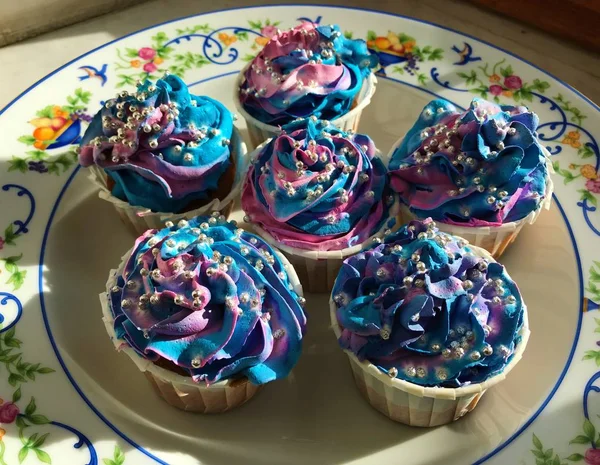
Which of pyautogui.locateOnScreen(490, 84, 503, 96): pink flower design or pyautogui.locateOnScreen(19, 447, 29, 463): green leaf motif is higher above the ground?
pyautogui.locateOnScreen(490, 84, 503, 96): pink flower design

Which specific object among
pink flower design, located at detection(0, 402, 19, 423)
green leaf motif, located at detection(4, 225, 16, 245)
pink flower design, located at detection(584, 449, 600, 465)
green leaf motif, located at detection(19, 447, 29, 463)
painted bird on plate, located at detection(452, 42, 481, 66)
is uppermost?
painted bird on plate, located at detection(452, 42, 481, 66)

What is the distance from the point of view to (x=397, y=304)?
1334 millimetres

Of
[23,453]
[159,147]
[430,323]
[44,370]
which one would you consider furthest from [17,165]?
[430,323]

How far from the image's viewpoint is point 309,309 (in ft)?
5.84

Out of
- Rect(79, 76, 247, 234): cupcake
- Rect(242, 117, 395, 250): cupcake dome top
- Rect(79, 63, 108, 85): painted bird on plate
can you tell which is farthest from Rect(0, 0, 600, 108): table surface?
Rect(242, 117, 395, 250): cupcake dome top

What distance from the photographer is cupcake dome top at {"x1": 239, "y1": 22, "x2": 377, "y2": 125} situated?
185 centimetres

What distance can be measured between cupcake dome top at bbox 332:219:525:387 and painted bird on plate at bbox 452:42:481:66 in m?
1.09

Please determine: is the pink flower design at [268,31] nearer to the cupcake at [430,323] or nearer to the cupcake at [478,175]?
the cupcake at [478,175]

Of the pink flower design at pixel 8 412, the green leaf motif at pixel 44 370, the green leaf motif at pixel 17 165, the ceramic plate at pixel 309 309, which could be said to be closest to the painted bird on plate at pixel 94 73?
the ceramic plate at pixel 309 309

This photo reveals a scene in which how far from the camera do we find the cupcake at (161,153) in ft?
5.46

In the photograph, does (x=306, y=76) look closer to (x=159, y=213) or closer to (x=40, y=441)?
(x=159, y=213)

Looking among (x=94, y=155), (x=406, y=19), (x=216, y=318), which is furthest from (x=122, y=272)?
(x=406, y=19)

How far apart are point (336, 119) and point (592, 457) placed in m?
1.14

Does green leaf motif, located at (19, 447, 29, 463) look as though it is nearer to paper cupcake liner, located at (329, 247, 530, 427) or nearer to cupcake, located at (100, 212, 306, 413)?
cupcake, located at (100, 212, 306, 413)
